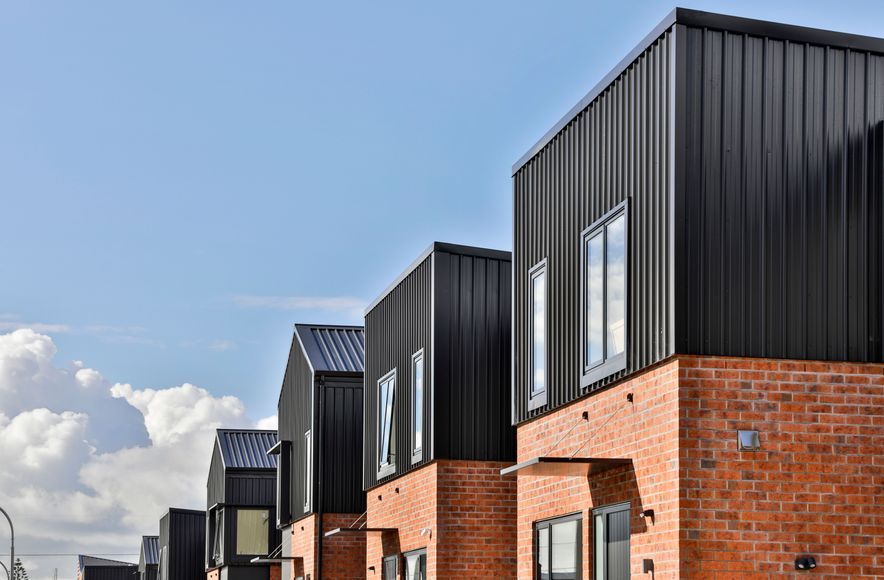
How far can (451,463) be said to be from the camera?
21.5m

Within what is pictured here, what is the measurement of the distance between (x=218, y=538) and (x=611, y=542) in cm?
3520

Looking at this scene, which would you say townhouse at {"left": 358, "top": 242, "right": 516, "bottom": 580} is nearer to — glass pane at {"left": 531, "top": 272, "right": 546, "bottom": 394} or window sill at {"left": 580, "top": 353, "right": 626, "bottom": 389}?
glass pane at {"left": 531, "top": 272, "right": 546, "bottom": 394}

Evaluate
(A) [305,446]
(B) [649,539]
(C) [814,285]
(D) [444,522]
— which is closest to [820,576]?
(B) [649,539]

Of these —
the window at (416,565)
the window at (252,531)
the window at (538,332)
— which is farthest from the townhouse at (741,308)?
the window at (252,531)

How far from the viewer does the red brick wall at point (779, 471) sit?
1286 cm

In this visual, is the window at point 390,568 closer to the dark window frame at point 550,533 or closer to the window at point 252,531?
the dark window frame at point 550,533

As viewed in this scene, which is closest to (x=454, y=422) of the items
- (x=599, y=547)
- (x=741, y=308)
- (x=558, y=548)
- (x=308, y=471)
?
(x=558, y=548)

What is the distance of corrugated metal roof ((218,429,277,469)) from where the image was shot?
47250 millimetres

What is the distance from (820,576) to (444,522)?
9162mm

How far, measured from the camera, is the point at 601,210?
50.8ft

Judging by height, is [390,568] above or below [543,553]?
below

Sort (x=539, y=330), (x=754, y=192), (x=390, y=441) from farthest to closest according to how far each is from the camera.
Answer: (x=390, y=441), (x=539, y=330), (x=754, y=192)

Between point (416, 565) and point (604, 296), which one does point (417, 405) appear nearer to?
point (416, 565)

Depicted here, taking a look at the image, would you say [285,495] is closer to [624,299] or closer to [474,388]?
[474,388]
